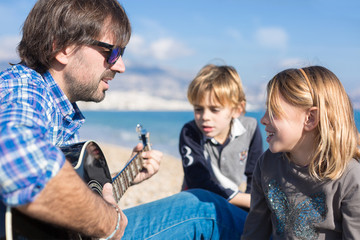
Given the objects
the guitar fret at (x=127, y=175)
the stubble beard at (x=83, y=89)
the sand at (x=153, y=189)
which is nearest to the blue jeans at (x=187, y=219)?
the guitar fret at (x=127, y=175)

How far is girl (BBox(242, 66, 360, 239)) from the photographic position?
2178 millimetres

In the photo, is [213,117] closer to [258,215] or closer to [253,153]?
[253,153]

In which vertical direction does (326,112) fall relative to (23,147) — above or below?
above

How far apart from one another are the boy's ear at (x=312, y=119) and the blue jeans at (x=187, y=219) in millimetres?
987

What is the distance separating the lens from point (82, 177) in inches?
85.6

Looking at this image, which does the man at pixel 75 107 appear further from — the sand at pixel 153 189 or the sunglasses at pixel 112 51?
the sand at pixel 153 189

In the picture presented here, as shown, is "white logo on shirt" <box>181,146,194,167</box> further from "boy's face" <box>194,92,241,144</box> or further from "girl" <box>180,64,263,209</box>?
"boy's face" <box>194,92,241,144</box>

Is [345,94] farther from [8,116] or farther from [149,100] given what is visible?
[149,100]

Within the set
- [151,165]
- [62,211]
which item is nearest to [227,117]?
[151,165]

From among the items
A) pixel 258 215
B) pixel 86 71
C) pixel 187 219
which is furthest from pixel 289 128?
pixel 86 71

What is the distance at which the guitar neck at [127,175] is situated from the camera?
113 inches

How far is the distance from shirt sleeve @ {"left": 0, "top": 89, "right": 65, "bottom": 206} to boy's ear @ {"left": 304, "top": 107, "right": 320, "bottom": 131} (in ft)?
5.07

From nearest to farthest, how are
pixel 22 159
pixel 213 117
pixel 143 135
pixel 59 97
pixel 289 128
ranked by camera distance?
pixel 22 159, pixel 289 128, pixel 59 97, pixel 143 135, pixel 213 117

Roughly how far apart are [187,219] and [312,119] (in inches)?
46.2
